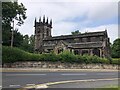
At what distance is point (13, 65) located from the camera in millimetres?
36719

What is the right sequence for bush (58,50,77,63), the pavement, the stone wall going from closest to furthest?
the pavement
the stone wall
bush (58,50,77,63)

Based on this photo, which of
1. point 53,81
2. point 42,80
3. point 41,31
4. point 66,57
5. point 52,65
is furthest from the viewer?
point 41,31

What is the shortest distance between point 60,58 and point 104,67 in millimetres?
11271

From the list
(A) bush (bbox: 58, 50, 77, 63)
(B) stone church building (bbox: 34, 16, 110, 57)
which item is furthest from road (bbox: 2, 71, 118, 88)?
(B) stone church building (bbox: 34, 16, 110, 57)

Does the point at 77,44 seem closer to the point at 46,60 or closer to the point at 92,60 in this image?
the point at 92,60

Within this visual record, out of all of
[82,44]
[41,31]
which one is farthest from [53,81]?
[41,31]

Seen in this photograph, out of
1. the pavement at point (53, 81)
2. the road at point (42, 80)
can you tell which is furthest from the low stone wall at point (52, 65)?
the road at point (42, 80)

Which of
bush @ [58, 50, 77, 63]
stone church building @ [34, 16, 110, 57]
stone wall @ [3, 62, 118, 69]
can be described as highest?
stone church building @ [34, 16, 110, 57]

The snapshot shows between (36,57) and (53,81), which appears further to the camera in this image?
(36,57)

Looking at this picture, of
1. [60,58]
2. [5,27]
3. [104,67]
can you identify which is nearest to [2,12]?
[5,27]

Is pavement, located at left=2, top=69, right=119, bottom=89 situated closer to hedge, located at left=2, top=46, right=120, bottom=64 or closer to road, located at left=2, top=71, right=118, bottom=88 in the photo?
road, located at left=2, top=71, right=118, bottom=88

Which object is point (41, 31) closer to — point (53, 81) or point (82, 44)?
point (82, 44)

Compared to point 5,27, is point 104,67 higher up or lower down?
lower down

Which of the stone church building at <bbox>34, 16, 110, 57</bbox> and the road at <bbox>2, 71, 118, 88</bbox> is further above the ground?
the stone church building at <bbox>34, 16, 110, 57</bbox>
